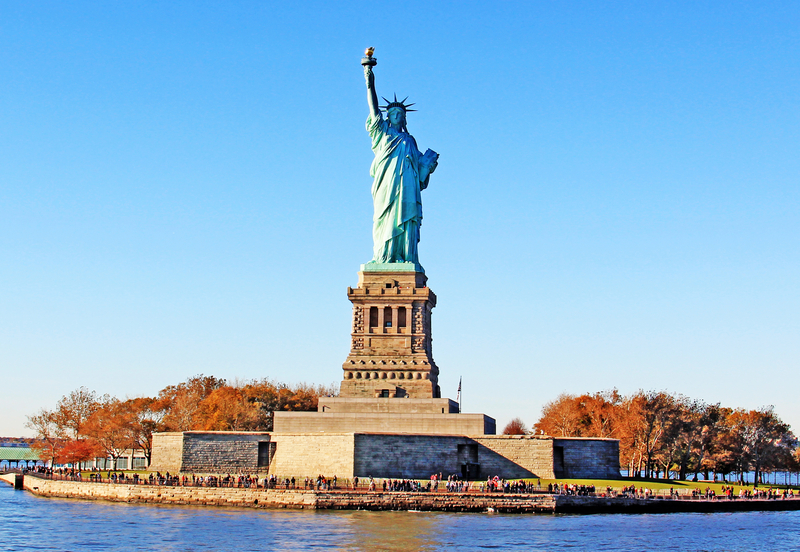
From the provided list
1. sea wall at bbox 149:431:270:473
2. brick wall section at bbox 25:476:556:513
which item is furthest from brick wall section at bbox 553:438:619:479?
sea wall at bbox 149:431:270:473

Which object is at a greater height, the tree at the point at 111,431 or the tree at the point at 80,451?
the tree at the point at 111,431

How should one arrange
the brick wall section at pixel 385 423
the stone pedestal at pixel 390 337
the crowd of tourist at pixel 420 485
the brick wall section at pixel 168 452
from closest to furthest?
the crowd of tourist at pixel 420 485 → the brick wall section at pixel 168 452 → the brick wall section at pixel 385 423 → the stone pedestal at pixel 390 337

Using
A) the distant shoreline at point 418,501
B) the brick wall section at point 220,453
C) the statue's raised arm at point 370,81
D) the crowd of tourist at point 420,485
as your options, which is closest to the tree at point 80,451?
the crowd of tourist at point 420,485

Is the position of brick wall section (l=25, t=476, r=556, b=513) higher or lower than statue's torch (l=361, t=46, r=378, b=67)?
lower

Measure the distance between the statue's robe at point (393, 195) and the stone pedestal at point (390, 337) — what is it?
5.39 feet

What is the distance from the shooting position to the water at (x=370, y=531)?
34.8 meters

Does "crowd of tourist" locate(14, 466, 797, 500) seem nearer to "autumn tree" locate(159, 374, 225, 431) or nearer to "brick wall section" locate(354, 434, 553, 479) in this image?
"brick wall section" locate(354, 434, 553, 479)

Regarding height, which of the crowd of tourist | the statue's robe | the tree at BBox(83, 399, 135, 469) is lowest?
the crowd of tourist

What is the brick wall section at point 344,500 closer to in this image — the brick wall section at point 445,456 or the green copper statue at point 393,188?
the brick wall section at point 445,456

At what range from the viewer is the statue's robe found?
61375 mm

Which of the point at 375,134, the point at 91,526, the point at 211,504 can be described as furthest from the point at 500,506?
the point at 375,134

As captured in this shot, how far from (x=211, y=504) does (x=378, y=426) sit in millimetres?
11305

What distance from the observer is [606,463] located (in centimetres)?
5288

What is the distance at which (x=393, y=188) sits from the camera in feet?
202
